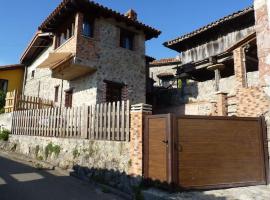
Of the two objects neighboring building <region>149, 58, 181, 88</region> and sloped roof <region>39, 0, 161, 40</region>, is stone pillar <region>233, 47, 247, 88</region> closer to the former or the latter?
sloped roof <region>39, 0, 161, 40</region>

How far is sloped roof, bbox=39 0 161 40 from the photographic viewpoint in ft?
38.6

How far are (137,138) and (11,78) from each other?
20150 millimetres

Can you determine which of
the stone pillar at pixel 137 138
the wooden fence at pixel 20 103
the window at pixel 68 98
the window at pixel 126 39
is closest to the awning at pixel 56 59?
the window at pixel 68 98

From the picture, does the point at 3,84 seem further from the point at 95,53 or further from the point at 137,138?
the point at 137,138

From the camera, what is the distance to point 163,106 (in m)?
16.6

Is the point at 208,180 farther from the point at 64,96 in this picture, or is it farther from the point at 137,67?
the point at 64,96

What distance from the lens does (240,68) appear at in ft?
34.5

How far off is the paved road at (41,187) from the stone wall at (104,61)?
4.89 m

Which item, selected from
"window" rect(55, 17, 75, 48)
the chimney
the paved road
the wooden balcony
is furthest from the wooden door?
the chimney

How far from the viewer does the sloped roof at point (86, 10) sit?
38.6ft

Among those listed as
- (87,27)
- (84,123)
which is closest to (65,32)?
(87,27)

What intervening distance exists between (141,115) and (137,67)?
822 centimetres

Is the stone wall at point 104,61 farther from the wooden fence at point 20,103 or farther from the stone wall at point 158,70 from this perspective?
the stone wall at point 158,70

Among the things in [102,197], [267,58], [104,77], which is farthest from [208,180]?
[104,77]
